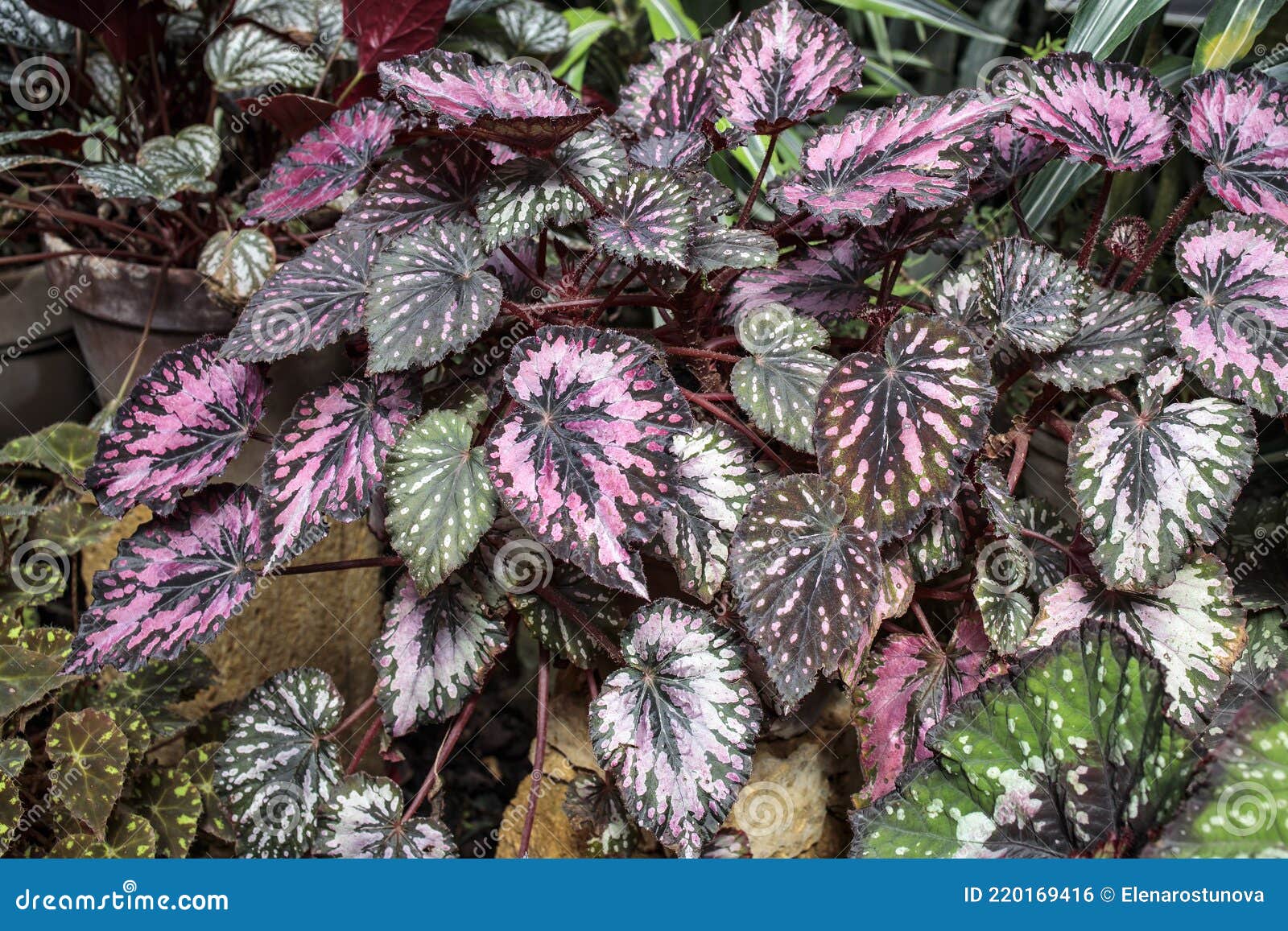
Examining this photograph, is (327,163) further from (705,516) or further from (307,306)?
(705,516)

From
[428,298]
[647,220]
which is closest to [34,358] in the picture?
[428,298]

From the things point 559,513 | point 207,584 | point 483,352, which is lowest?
point 207,584

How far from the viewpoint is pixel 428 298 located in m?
0.91

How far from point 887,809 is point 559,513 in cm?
35

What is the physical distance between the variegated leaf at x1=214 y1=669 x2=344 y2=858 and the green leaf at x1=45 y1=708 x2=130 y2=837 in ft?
0.36

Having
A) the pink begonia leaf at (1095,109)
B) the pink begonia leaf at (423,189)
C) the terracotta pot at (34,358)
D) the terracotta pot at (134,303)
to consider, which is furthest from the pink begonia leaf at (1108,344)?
the terracotta pot at (34,358)

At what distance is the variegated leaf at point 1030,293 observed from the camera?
3.22ft

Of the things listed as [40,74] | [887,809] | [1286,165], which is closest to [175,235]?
[40,74]

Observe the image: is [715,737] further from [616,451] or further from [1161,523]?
[1161,523]

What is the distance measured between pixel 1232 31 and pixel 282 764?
141cm

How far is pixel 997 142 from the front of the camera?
1144 millimetres

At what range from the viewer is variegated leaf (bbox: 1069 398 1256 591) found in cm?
88

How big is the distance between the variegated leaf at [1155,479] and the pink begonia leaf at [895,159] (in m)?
0.28

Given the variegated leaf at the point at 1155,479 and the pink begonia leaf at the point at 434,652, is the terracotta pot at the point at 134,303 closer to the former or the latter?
the pink begonia leaf at the point at 434,652
